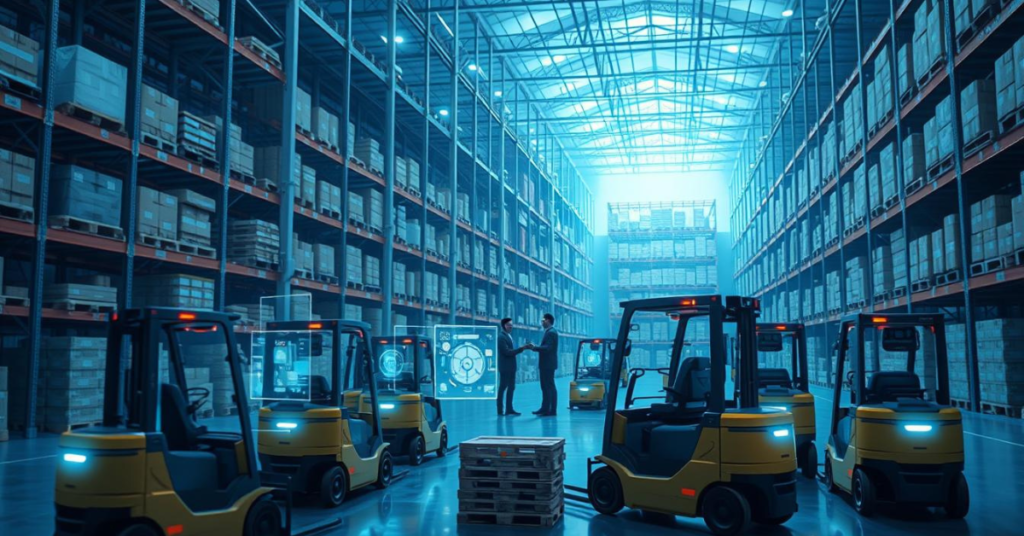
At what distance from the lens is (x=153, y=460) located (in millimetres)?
3846

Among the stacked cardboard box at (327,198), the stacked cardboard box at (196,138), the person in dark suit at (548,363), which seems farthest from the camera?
the stacked cardboard box at (327,198)

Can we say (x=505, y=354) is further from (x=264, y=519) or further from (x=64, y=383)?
(x=264, y=519)

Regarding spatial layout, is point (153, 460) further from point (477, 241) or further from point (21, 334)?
point (477, 241)

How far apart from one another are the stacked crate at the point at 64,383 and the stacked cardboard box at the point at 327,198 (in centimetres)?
508

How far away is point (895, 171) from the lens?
48.4 ft

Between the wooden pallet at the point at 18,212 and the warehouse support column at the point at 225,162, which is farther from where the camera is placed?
the warehouse support column at the point at 225,162

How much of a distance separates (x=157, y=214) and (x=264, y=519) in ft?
21.7

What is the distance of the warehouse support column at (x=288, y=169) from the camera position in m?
Answer: 12.0

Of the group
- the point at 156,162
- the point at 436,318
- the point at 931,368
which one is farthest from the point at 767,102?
the point at 156,162

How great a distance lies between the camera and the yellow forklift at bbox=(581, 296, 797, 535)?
491 cm

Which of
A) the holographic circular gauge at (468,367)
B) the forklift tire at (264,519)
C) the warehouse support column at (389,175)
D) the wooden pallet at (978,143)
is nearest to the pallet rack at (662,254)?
the holographic circular gauge at (468,367)

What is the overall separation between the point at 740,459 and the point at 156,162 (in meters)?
8.49

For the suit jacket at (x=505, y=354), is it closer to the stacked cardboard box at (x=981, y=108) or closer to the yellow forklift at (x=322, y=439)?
the yellow forklift at (x=322, y=439)

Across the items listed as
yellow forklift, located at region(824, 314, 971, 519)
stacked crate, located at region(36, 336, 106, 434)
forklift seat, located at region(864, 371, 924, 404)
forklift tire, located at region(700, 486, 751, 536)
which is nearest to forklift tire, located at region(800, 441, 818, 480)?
yellow forklift, located at region(824, 314, 971, 519)
